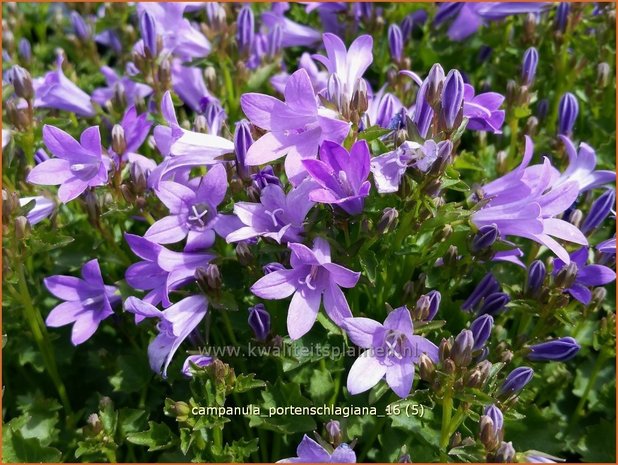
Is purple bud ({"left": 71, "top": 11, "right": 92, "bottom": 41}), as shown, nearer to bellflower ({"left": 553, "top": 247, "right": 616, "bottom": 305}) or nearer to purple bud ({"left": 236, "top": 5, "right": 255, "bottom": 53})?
purple bud ({"left": 236, "top": 5, "right": 255, "bottom": 53})

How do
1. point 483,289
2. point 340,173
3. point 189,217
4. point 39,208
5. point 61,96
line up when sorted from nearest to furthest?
point 340,173
point 189,217
point 483,289
point 39,208
point 61,96

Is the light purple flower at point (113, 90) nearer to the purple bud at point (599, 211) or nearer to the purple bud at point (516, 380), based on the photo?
the purple bud at point (599, 211)

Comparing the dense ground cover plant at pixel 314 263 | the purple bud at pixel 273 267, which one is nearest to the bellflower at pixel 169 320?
the dense ground cover plant at pixel 314 263

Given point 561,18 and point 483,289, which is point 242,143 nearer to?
point 483,289

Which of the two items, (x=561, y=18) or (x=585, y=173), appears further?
(x=561, y=18)

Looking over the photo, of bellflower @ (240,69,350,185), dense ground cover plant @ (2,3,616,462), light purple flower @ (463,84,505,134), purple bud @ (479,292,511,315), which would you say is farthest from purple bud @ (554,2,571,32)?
bellflower @ (240,69,350,185)

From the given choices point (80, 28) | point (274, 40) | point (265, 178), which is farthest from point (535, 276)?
point (80, 28)

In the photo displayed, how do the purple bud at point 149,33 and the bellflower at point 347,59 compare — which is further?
the purple bud at point 149,33
